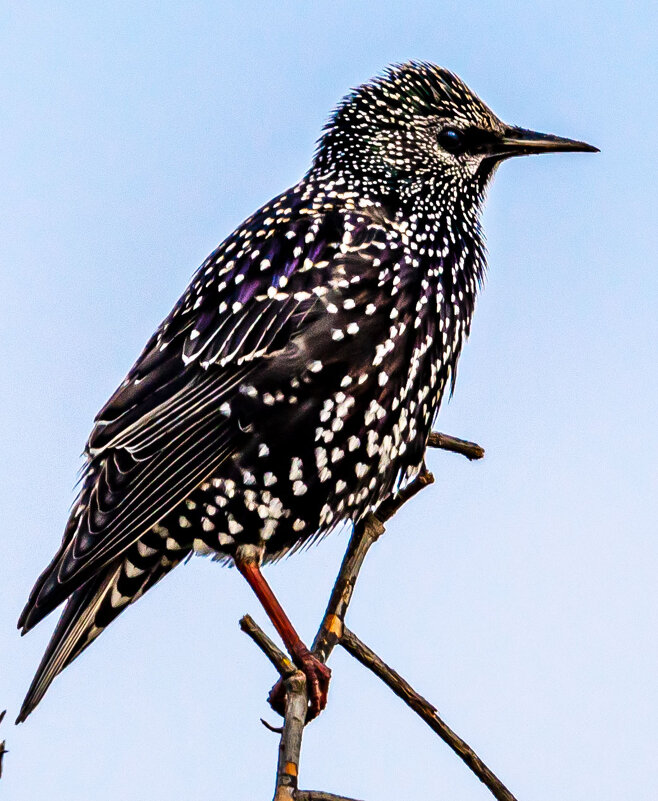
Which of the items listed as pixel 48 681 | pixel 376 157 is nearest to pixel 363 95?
pixel 376 157

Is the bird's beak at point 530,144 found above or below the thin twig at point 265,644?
above

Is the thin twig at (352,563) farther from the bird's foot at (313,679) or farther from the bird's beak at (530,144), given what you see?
the bird's beak at (530,144)

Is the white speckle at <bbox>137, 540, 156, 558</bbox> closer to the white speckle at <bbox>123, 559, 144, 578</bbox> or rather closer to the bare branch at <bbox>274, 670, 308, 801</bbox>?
the white speckle at <bbox>123, 559, 144, 578</bbox>

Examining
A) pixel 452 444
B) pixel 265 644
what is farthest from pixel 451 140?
pixel 265 644

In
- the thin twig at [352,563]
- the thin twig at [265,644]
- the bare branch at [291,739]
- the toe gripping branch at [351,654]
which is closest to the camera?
the bare branch at [291,739]

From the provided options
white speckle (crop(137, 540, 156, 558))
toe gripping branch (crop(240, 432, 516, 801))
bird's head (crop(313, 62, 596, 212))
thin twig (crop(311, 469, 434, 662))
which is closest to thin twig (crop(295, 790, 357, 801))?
toe gripping branch (crop(240, 432, 516, 801))

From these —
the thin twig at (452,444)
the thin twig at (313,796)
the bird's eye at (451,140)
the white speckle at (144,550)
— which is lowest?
the thin twig at (313,796)

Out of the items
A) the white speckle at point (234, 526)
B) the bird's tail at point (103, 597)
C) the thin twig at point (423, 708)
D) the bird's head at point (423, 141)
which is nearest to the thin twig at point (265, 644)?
the thin twig at point (423, 708)
